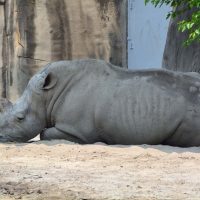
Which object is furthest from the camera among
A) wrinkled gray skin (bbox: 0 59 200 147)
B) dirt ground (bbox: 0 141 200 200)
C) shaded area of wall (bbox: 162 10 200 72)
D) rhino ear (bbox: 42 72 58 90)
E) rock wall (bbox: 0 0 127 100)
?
rock wall (bbox: 0 0 127 100)

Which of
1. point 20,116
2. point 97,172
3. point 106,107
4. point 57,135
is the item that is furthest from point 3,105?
point 97,172

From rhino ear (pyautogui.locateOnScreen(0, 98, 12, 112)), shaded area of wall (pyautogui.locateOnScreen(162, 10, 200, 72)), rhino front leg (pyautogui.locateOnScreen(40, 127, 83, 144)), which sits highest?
shaded area of wall (pyautogui.locateOnScreen(162, 10, 200, 72))

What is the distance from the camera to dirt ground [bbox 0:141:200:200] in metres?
4.56

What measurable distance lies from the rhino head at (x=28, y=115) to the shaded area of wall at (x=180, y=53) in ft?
8.84

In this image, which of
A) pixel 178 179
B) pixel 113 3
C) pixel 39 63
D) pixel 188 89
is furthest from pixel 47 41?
pixel 178 179

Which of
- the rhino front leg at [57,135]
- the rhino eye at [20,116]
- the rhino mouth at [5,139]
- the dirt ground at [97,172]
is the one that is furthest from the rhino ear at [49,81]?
the dirt ground at [97,172]

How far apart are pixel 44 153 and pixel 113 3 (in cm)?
646

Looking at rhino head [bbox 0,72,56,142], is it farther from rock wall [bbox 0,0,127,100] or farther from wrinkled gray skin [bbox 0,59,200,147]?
rock wall [bbox 0,0,127,100]

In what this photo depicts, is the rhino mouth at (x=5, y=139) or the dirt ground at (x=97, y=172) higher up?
the dirt ground at (x=97, y=172)

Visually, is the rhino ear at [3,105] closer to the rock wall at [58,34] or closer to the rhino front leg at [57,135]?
the rhino front leg at [57,135]

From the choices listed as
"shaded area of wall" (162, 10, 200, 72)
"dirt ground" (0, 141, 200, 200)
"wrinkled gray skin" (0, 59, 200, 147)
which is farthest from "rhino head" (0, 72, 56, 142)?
"shaded area of wall" (162, 10, 200, 72)

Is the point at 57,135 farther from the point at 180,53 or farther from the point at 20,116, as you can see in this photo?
the point at 180,53

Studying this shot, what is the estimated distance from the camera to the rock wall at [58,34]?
1246cm

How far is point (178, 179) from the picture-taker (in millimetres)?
5035
